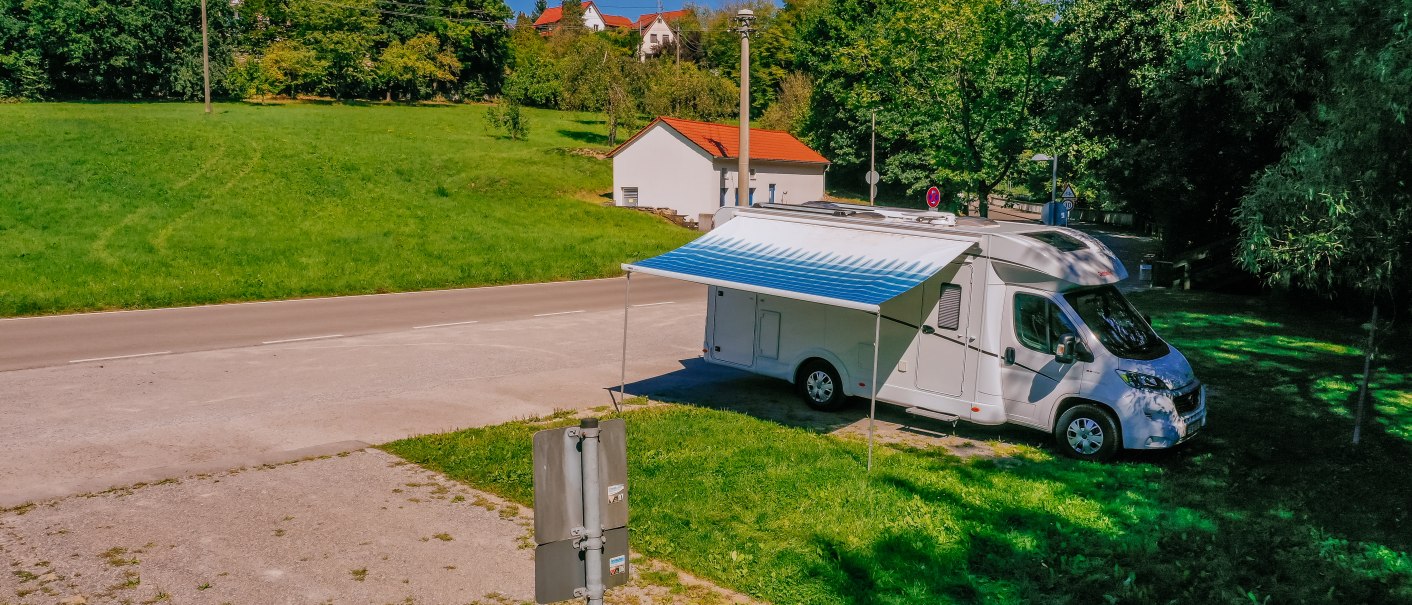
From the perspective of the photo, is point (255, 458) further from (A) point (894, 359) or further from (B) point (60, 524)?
(A) point (894, 359)

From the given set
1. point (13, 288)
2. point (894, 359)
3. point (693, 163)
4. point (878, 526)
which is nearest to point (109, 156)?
point (13, 288)

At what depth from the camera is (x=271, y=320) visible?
19406 millimetres

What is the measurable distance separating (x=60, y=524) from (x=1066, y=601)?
808cm

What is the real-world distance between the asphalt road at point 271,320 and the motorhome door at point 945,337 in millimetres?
10996

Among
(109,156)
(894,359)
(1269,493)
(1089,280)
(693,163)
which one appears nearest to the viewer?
(1269,493)

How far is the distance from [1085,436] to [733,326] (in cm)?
493

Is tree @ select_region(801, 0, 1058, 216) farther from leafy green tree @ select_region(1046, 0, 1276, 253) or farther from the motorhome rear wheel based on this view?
the motorhome rear wheel

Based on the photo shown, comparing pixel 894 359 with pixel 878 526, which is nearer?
pixel 878 526

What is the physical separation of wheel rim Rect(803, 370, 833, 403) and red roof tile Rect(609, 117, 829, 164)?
31683 millimetres

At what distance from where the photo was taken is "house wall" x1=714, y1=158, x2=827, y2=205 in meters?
45.8

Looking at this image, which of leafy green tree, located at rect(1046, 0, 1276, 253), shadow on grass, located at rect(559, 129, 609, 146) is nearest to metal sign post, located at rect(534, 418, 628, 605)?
leafy green tree, located at rect(1046, 0, 1276, 253)

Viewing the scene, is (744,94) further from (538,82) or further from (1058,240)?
(538,82)

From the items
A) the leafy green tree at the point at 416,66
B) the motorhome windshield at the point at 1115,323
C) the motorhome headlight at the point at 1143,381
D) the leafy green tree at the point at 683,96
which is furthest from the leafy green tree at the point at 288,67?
the motorhome headlight at the point at 1143,381

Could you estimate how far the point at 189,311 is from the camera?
20.3m
